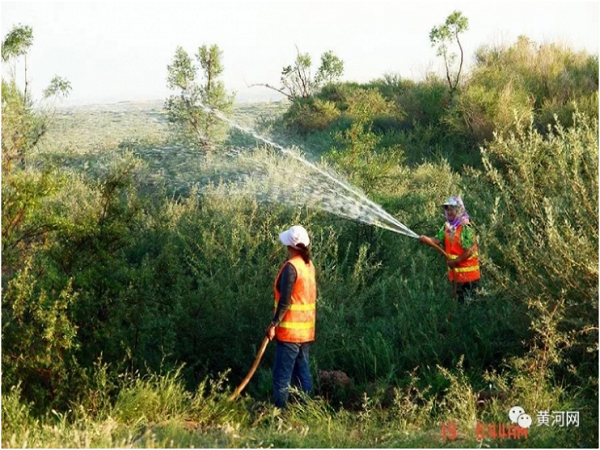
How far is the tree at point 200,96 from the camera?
17.4 m

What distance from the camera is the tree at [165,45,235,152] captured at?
1739cm

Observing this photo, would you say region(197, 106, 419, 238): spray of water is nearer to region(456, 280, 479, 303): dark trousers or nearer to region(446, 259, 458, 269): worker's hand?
region(446, 259, 458, 269): worker's hand

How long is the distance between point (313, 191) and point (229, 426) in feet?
19.3

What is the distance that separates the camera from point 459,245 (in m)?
7.94

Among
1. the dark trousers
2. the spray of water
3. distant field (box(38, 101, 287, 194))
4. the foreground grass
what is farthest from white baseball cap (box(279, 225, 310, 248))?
distant field (box(38, 101, 287, 194))

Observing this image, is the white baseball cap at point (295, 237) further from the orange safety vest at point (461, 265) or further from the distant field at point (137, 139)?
the distant field at point (137, 139)

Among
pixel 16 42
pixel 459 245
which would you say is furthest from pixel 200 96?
pixel 459 245

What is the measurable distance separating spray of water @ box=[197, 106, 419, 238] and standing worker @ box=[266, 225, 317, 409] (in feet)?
5.98

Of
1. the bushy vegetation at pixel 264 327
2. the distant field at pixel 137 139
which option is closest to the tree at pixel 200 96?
the distant field at pixel 137 139

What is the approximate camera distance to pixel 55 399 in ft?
20.6

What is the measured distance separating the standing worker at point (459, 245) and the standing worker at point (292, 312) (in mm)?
1975

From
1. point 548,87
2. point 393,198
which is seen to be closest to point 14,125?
point 393,198

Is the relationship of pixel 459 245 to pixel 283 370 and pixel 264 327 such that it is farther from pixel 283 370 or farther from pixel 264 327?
pixel 283 370

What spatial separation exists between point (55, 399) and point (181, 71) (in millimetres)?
12270
